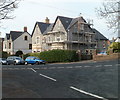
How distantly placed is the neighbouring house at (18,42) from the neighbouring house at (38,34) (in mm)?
5396

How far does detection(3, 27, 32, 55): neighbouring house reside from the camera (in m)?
64.8

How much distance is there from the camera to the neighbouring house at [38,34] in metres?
58.6

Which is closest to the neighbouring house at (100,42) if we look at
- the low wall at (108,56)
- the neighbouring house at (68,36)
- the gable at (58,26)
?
the neighbouring house at (68,36)

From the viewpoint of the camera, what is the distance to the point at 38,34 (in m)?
59.7

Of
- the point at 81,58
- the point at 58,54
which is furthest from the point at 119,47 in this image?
the point at 58,54

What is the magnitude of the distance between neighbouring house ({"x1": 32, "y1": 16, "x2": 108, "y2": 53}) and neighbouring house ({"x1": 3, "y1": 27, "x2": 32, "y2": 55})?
902cm

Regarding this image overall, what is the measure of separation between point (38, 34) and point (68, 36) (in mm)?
12793

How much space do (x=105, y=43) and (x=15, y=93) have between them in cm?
5635

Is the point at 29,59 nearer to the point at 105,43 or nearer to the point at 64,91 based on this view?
the point at 64,91

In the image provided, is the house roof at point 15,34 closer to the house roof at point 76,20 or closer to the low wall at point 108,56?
the house roof at point 76,20

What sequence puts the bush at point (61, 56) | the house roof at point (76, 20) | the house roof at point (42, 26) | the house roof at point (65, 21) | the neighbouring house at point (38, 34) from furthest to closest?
the house roof at point (42, 26) → the neighbouring house at point (38, 34) → the house roof at point (76, 20) → the house roof at point (65, 21) → the bush at point (61, 56)

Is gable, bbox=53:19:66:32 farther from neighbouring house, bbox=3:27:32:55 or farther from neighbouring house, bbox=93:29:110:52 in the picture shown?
neighbouring house, bbox=3:27:32:55

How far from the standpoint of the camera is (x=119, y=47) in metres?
39.3

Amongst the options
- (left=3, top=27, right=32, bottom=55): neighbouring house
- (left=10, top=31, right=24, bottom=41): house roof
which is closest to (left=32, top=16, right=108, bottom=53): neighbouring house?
(left=3, top=27, right=32, bottom=55): neighbouring house
